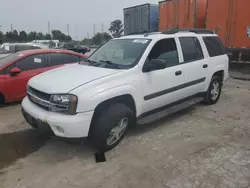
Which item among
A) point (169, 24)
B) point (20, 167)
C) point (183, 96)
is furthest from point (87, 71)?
point (169, 24)

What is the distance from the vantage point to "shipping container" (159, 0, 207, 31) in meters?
11.7

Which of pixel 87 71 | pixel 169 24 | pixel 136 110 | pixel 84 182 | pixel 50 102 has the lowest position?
pixel 84 182

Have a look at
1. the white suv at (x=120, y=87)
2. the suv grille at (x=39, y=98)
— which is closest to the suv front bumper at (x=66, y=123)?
the white suv at (x=120, y=87)

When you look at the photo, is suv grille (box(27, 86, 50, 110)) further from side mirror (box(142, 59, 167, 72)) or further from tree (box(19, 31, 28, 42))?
tree (box(19, 31, 28, 42))

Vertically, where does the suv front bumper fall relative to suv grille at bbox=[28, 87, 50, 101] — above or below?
below

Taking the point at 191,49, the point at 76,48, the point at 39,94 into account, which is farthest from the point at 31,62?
the point at 76,48

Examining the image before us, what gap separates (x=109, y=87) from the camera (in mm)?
3574

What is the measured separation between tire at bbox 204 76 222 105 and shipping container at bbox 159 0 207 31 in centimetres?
640

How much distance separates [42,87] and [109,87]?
Result: 39.1 inches

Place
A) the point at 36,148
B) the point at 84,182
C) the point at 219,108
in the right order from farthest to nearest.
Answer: the point at 219,108
the point at 36,148
the point at 84,182

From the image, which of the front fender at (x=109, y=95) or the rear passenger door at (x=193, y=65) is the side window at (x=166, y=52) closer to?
the rear passenger door at (x=193, y=65)

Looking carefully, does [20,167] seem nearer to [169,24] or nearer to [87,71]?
[87,71]

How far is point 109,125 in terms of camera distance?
3.58m

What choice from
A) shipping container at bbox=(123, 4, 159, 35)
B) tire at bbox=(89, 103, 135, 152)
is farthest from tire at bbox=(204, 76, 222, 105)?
shipping container at bbox=(123, 4, 159, 35)
